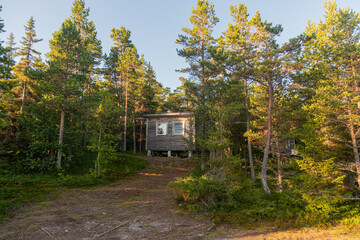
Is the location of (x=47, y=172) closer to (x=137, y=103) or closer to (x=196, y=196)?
(x=196, y=196)

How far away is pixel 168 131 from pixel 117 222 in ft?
52.6

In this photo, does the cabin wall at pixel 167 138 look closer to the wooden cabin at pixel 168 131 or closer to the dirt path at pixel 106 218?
the wooden cabin at pixel 168 131

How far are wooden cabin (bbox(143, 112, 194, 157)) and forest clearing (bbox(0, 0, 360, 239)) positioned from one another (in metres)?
2.29

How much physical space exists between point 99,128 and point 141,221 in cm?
944

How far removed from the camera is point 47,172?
43.9ft

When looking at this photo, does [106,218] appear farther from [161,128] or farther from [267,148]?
[161,128]

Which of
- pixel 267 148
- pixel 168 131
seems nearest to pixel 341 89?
pixel 267 148

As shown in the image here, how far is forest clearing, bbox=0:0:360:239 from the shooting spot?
23.8 ft

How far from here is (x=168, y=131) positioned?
22.9 metres

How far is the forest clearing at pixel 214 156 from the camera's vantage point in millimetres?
7254

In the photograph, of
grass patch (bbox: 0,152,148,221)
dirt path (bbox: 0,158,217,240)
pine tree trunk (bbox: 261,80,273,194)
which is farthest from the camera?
pine tree trunk (bbox: 261,80,273,194)

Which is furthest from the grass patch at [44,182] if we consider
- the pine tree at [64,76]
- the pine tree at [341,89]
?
the pine tree at [341,89]

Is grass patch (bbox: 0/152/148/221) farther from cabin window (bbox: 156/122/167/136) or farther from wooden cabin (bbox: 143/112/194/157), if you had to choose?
cabin window (bbox: 156/122/167/136)

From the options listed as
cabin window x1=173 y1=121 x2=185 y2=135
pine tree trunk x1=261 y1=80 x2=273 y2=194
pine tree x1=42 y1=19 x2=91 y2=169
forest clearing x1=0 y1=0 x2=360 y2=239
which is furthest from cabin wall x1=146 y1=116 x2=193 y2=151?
pine tree trunk x1=261 y1=80 x2=273 y2=194
